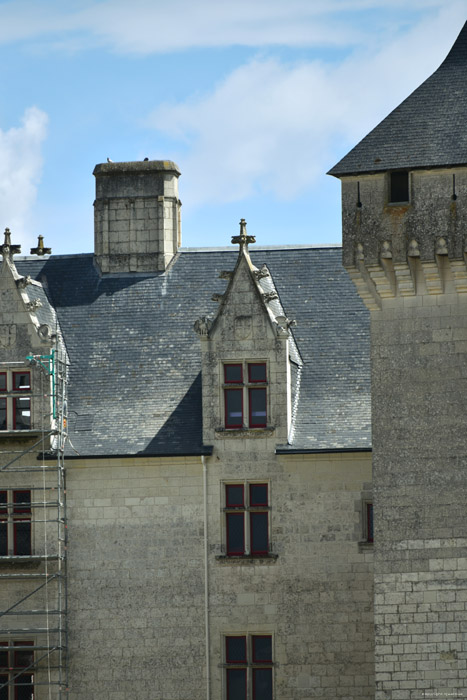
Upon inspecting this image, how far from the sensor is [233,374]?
1591 inches

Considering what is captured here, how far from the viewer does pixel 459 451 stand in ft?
113

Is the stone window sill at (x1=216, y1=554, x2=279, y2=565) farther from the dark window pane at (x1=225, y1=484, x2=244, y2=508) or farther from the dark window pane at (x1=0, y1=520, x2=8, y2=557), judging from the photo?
the dark window pane at (x1=0, y1=520, x2=8, y2=557)

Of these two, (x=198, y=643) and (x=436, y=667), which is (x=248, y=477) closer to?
(x=198, y=643)

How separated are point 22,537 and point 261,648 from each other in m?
5.30

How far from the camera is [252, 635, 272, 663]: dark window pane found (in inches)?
1550

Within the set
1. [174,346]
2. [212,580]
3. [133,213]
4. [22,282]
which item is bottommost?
[212,580]

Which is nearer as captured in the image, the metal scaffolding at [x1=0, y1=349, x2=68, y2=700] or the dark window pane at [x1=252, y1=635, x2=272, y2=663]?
the dark window pane at [x1=252, y1=635, x2=272, y2=663]

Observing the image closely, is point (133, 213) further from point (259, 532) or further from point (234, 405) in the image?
point (259, 532)

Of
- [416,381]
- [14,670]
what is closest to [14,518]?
[14,670]

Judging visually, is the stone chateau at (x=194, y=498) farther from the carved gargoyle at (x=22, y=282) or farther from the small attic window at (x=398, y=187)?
the small attic window at (x=398, y=187)

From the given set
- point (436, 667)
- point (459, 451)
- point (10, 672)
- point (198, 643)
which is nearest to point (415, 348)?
point (459, 451)

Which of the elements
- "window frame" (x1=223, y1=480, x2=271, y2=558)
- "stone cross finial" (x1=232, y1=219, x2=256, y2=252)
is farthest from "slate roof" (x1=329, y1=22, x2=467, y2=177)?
"window frame" (x1=223, y1=480, x2=271, y2=558)

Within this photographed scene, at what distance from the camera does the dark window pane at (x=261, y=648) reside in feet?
129

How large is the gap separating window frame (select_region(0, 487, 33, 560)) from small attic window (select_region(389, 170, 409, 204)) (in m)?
10.2
